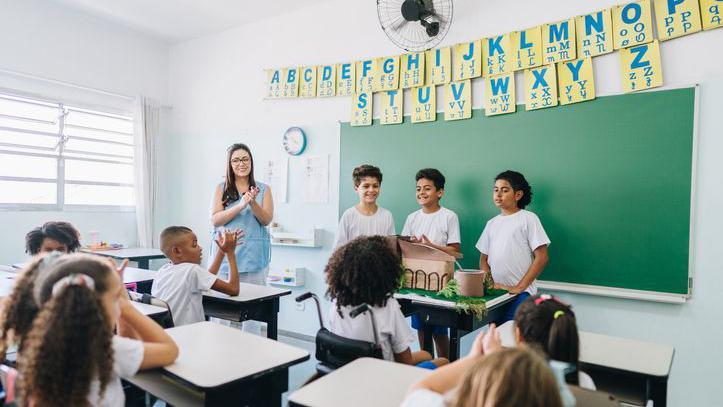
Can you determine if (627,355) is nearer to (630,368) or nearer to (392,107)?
(630,368)

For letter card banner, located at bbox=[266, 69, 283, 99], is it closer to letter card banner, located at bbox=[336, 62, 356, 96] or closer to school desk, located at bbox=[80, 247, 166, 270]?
letter card banner, located at bbox=[336, 62, 356, 96]

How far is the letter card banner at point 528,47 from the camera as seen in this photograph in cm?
300

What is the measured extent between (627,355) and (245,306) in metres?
1.73

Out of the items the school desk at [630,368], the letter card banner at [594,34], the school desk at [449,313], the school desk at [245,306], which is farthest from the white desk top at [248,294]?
the letter card banner at [594,34]

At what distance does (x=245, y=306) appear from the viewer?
7.77 feet

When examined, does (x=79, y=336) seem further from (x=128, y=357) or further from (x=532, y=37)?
(x=532, y=37)

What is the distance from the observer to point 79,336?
1103mm

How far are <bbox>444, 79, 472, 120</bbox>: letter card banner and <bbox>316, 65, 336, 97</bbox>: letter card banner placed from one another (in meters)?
1.08

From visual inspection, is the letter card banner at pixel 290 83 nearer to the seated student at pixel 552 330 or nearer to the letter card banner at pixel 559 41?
the letter card banner at pixel 559 41

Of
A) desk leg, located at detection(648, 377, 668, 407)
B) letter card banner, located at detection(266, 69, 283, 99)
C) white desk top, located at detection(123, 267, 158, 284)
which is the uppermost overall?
letter card banner, located at detection(266, 69, 283, 99)

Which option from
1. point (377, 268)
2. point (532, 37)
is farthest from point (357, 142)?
point (377, 268)

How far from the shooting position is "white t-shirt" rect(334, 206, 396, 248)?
2934 millimetres

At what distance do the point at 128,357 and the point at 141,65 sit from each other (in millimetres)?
4558

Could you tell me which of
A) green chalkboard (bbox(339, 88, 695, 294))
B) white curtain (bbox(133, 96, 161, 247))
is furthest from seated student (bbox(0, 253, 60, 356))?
white curtain (bbox(133, 96, 161, 247))
